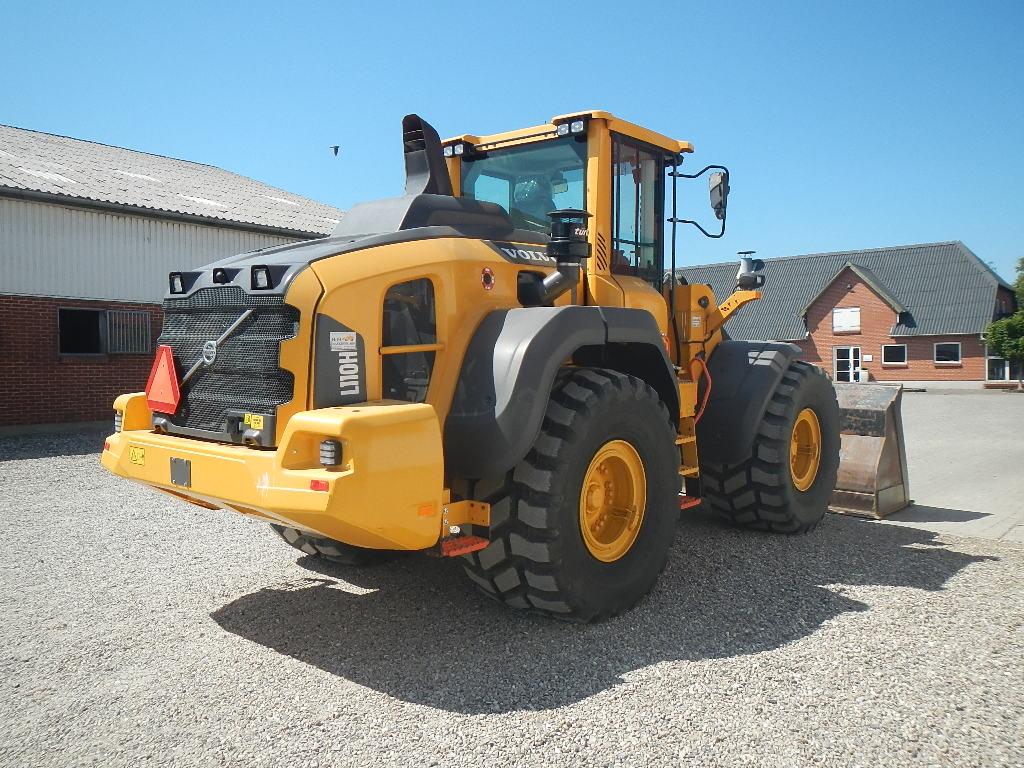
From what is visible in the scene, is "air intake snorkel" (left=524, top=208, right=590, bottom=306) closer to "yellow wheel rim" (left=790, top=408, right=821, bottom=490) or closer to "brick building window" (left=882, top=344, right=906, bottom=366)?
"yellow wheel rim" (left=790, top=408, right=821, bottom=490)

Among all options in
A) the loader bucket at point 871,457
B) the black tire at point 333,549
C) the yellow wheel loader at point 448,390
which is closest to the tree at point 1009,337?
the loader bucket at point 871,457

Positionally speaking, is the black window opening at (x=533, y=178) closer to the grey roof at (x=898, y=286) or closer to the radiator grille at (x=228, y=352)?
the radiator grille at (x=228, y=352)

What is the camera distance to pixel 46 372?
13.4 m

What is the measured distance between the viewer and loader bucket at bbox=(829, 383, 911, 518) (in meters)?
7.22

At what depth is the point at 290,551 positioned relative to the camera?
228 inches

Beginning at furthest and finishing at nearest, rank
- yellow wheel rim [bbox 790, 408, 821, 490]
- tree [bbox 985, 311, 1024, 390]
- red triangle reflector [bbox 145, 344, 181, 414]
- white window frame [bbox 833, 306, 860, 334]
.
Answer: white window frame [bbox 833, 306, 860, 334]
tree [bbox 985, 311, 1024, 390]
yellow wheel rim [bbox 790, 408, 821, 490]
red triangle reflector [bbox 145, 344, 181, 414]

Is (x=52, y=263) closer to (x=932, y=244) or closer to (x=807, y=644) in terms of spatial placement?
(x=807, y=644)

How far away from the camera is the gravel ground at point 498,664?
2994 millimetres

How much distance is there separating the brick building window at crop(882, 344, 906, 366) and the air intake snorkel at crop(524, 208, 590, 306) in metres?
37.7

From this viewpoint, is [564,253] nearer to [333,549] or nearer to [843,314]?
[333,549]

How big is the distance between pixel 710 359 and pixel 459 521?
2967 mm

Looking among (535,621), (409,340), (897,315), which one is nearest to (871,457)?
(535,621)

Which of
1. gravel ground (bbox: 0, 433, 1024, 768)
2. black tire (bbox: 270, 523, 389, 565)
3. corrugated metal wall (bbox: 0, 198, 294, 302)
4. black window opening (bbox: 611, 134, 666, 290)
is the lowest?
gravel ground (bbox: 0, 433, 1024, 768)

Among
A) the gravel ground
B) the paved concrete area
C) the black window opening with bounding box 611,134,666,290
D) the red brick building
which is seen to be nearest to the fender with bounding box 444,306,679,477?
the gravel ground
